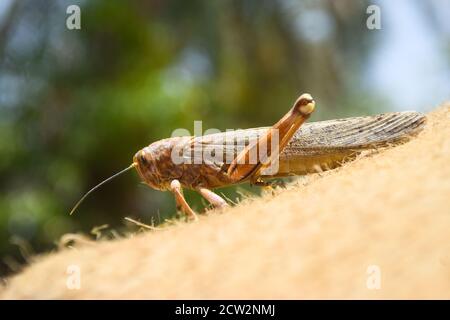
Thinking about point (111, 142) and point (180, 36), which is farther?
point (180, 36)

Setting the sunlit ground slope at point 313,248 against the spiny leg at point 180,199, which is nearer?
the sunlit ground slope at point 313,248

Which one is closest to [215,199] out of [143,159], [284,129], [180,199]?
[180,199]

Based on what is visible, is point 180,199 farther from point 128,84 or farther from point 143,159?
point 128,84

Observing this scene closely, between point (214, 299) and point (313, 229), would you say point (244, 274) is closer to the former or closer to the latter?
point (214, 299)

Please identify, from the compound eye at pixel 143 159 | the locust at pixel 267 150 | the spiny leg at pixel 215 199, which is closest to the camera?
the spiny leg at pixel 215 199

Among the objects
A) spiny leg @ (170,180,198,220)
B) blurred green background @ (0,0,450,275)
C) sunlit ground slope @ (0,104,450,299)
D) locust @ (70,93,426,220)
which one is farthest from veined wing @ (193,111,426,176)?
blurred green background @ (0,0,450,275)

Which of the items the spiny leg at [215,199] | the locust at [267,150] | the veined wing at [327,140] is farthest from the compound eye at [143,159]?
the spiny leg at [215,199]

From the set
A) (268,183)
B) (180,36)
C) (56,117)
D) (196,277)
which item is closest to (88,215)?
(56,117)

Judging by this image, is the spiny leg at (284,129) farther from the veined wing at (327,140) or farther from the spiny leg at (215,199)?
the spiny leg at (215,199)
